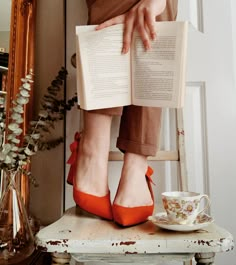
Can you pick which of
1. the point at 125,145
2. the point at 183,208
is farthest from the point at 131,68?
the point at 183,208

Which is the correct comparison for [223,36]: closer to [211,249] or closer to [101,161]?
[101,161]

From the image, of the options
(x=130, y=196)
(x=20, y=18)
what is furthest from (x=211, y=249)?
(x=20, y=18)

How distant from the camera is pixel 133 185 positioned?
0.57 meters

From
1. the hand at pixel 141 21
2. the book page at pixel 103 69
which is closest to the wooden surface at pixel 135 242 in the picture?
the book page at pixel 103 69

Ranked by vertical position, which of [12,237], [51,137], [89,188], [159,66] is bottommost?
[12,237]

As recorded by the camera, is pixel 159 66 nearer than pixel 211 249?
No

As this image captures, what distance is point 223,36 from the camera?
3.00 feet

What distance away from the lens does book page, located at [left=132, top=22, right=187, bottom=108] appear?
516 millimetres

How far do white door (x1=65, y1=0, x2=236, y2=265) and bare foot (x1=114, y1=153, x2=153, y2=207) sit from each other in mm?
287

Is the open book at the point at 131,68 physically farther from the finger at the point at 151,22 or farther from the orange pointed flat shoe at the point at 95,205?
the orange pointed flat shoe at the point at 95,205

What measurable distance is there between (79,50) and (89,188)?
258 millimetres

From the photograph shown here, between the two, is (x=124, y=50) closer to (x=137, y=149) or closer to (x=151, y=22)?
(x=151, y=22)

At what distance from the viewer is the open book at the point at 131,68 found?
518mm

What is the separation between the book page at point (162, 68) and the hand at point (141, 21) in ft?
0.04
